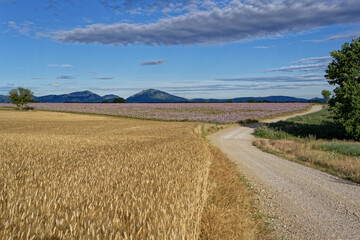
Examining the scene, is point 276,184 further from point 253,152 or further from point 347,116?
point 347,116

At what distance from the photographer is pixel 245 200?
10.0 meters

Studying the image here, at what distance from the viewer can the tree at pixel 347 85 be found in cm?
3048

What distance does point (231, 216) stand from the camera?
26.3ft

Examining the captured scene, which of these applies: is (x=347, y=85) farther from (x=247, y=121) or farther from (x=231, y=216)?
(x=231, y=216)

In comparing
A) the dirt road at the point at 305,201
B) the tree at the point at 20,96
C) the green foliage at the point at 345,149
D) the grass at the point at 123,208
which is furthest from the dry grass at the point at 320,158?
the tree at the point at 20,96

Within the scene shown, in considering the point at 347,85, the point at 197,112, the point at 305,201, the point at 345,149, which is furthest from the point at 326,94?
the point at 305,201

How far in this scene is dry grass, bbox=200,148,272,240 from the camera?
680 cm

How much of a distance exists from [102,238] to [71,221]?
708mm

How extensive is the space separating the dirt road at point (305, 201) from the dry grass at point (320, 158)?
0.99 m

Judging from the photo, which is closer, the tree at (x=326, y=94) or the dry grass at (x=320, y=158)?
the dry grass at (x=320, y=158)

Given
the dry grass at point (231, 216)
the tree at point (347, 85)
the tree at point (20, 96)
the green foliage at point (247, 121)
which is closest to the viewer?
the dry grass at point (231, 216)

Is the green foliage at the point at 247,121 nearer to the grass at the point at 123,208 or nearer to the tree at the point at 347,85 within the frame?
the tree at the point at 347,85

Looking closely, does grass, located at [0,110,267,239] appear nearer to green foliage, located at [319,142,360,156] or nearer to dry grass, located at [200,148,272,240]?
dry grass, located at [200,148,272,240]

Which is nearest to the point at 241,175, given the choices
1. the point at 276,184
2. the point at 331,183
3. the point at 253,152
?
the point at 276,184
